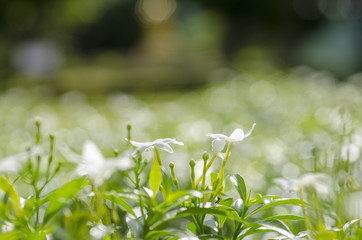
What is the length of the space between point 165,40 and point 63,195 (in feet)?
80.7

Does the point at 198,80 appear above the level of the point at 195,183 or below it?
above

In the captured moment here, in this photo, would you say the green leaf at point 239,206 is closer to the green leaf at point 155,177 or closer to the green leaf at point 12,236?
the green leaf at point 155,177

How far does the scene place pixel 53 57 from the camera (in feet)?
67.4

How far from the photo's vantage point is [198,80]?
10469 mm

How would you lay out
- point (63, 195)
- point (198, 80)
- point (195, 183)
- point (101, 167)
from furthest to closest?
point (198, 80)
point (195, 183)
point (63, 195)
point (101, 167)

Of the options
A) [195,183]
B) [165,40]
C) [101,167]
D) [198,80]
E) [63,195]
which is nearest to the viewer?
[101,167]

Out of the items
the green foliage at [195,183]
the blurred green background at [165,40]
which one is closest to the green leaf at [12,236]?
the green foliage at [195,183]

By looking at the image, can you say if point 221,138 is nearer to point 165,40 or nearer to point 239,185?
point 239,185

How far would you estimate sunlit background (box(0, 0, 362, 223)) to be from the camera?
210 cm

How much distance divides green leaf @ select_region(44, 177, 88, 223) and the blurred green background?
876cm

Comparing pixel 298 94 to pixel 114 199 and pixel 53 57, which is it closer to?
pixel 114 199

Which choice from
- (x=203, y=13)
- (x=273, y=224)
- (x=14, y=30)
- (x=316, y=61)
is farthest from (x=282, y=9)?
(x=273, y=224)

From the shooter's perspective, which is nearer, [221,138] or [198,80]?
[221,138]

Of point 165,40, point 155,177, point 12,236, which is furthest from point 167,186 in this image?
point 165,40
